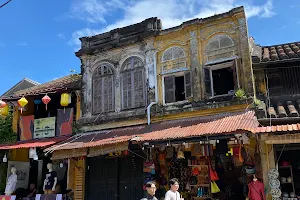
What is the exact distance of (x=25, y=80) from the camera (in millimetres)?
21094

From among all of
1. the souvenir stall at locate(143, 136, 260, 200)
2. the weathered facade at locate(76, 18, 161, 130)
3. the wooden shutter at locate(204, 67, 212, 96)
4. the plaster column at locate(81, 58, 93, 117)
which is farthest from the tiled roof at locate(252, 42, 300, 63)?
the plaster column at locate(81, 58, 93, 117)

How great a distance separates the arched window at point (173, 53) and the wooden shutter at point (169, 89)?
79 centimetres

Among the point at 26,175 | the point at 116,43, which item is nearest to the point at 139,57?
the point at 116,43

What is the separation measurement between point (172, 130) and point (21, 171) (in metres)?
8.64

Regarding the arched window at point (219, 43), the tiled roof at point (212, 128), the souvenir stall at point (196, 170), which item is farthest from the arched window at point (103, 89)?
the arched window at point (219, 43)

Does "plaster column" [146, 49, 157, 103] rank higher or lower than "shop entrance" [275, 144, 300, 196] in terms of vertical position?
higher

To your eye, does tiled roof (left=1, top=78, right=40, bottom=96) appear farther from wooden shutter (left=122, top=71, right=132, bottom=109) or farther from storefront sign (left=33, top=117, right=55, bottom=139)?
wooden shutter (left=122, top=71, right=132, bottom=109)

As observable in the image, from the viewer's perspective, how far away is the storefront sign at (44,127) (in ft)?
46.3

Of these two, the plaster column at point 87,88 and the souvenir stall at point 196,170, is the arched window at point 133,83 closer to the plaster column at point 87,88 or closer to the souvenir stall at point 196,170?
the plaster column at point 87,88

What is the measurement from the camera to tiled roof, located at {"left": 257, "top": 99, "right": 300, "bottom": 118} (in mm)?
9469

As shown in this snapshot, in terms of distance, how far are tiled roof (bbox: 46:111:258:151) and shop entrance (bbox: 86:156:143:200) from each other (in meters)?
1.10

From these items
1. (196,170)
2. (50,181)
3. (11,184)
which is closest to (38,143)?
(50,181)

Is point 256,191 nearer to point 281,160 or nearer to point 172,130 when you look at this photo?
point 281,160

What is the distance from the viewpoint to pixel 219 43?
11.4m
